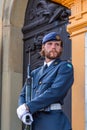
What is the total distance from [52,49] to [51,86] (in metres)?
0.36

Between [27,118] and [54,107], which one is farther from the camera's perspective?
[54,107]

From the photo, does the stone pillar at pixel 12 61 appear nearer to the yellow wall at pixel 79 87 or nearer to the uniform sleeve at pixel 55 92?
the yellow wall at pixel 79 87

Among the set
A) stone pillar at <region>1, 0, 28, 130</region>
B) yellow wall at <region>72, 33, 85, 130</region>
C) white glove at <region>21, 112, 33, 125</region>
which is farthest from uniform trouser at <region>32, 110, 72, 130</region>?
stone pillar at <region>1, 0, 28, 130</region>

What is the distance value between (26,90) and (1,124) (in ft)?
11.0

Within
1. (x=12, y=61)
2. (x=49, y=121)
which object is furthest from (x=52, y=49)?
(x=12, y=61)

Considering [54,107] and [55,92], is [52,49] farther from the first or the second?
[54,107]

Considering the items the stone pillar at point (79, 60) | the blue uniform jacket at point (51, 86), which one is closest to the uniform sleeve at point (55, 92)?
the blue uniform jacket at point (51, 86)

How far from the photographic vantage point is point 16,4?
8.21m

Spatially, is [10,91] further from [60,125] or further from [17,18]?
[60,125]

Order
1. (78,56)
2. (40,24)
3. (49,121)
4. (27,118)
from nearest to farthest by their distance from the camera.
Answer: (27,118)
(49,121)
(78,56)
(40,24)

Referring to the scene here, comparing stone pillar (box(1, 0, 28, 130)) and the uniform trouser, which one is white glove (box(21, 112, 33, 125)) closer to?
the uniform trouser

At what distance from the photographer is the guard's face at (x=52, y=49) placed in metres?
4.69

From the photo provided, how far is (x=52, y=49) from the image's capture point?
15.4ft

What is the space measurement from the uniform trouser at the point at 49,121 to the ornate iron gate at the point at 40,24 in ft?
7.96
